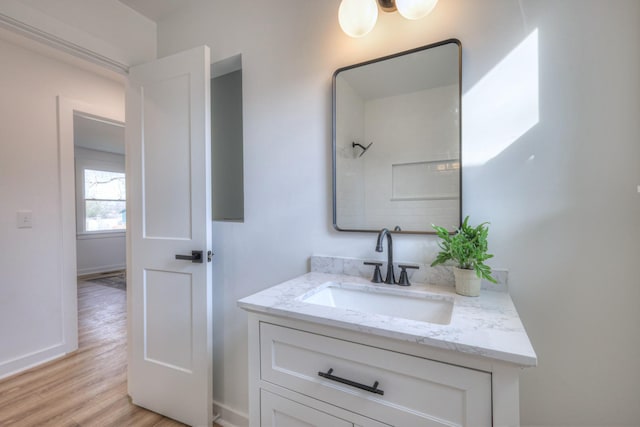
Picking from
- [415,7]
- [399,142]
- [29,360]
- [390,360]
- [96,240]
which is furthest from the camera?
[96,240]

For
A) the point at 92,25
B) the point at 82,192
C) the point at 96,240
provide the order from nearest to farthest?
the point at 92,25 < the point at 82,192 < the point at 96,240

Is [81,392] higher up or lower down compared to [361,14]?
lower down

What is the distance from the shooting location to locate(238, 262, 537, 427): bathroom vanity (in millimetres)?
640

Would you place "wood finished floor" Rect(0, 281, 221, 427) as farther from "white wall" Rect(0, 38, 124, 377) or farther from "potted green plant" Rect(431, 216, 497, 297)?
"potted green plant" Rect(431, 216, 497, 297)

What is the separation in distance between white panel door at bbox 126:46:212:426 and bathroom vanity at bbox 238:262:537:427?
724mm

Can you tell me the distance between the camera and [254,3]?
1.54 meters

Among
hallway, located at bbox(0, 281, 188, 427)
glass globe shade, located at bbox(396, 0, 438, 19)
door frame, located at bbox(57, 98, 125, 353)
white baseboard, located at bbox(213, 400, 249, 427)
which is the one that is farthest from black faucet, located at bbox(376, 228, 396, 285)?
door frame, located at bbox(57, 98, 125, 353)

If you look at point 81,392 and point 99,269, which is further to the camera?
point 99,269

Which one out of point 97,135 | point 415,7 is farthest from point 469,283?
point 97,135

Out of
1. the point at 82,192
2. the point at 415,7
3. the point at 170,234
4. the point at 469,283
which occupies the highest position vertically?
the point at 415,7

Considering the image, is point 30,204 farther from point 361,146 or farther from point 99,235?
point 99,235

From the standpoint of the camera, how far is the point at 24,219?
2221mm

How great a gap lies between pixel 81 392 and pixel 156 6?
2533mm

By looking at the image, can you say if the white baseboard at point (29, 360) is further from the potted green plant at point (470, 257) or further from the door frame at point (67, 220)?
the potted green plant at point (470, 257)
